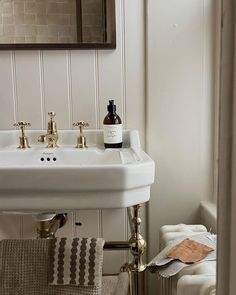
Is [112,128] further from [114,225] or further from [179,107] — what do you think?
[114,225]

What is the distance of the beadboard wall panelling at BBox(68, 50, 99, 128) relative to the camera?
4.44ft

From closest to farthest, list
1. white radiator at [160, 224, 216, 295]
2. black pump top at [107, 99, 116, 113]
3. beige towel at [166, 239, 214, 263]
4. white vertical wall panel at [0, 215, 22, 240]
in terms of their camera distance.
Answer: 1. white radiator at [160, 224, 216, 295]
2. beige towel at [166, 239, 214, 263]
3. black pump top at [107, 99, 116, 113]
4. white vertical wall panel at [0, 215, 22, 240]

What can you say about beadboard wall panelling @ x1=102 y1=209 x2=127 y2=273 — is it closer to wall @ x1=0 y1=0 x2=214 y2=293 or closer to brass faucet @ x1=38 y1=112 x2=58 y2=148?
wall @ x1=0 y1=0 x2=214 y2=293

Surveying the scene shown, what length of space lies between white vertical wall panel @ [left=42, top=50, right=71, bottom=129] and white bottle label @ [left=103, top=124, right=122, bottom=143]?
173mm

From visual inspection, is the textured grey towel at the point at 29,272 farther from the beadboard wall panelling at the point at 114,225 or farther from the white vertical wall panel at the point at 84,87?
the white vertical wall panel at the point at 84,87

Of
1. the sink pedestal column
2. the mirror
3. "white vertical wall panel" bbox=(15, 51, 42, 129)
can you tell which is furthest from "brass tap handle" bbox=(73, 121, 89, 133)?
the sink pedestal column

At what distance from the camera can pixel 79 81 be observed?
1.37 metres

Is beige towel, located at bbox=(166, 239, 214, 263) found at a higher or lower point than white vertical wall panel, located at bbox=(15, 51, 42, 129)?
lower

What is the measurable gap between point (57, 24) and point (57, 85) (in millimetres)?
216

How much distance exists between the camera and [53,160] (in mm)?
1247

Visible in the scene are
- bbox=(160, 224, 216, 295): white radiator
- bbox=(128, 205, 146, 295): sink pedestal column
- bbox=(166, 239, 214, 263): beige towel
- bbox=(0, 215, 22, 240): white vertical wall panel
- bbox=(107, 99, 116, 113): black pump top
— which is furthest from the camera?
bbox=(0, 215, 22, 240): white vertical wall panel

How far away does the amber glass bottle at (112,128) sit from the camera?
128 centimetres

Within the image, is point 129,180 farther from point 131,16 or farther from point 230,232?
point 131,16

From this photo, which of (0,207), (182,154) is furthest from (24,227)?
(182,154)
